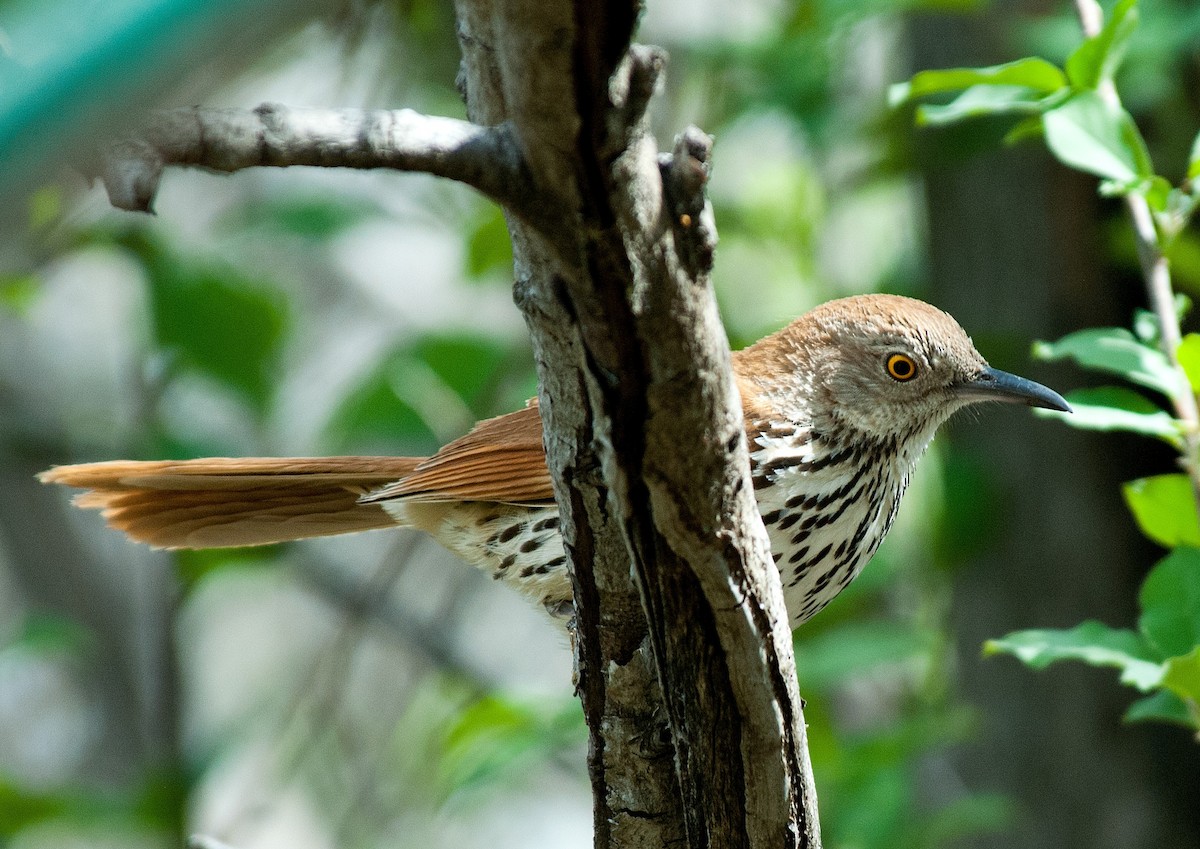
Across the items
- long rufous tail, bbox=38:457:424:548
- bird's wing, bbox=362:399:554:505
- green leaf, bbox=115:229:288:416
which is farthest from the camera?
green leaf, bbox=115:229:288:416

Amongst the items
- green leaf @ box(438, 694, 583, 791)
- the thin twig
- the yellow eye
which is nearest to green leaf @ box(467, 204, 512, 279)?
green leaf @ box(438, 694, 583, 791)

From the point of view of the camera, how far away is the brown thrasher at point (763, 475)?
2588mm

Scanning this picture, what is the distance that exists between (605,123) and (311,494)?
2.00 meters

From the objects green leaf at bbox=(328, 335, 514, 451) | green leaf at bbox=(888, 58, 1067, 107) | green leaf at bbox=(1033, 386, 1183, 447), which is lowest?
green leaf at bbox=(1033, 386, 1183, 447)

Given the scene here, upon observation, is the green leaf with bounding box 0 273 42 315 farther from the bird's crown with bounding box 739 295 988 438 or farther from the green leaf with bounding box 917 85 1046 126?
the green leaf with bounding box 917 85 1046 126

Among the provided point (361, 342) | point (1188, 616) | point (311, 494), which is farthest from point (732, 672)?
point (361, 342)

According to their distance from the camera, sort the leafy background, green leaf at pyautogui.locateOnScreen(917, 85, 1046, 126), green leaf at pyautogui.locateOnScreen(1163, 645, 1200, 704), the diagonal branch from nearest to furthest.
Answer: the diagonal branch, green leaf at pyautogui.locateOnScreen(1163, 645, 1200, 704), green leaf at pyautogui.locateOnScreen(917, 85, 1046, 126), the leafy background

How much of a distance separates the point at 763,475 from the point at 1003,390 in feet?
2.03

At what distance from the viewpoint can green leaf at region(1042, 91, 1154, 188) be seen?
87.8 inches

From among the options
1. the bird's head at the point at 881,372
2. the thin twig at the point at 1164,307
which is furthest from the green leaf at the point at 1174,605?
the bird's head at the point at 881,372

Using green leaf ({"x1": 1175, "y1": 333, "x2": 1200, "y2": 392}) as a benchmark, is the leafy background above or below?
above

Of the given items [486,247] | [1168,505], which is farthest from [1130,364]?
[486,247]

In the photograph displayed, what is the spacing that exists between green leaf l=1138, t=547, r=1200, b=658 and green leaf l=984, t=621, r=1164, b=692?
0.03 meters

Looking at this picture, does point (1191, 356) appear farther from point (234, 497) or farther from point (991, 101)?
point (234, 497)
